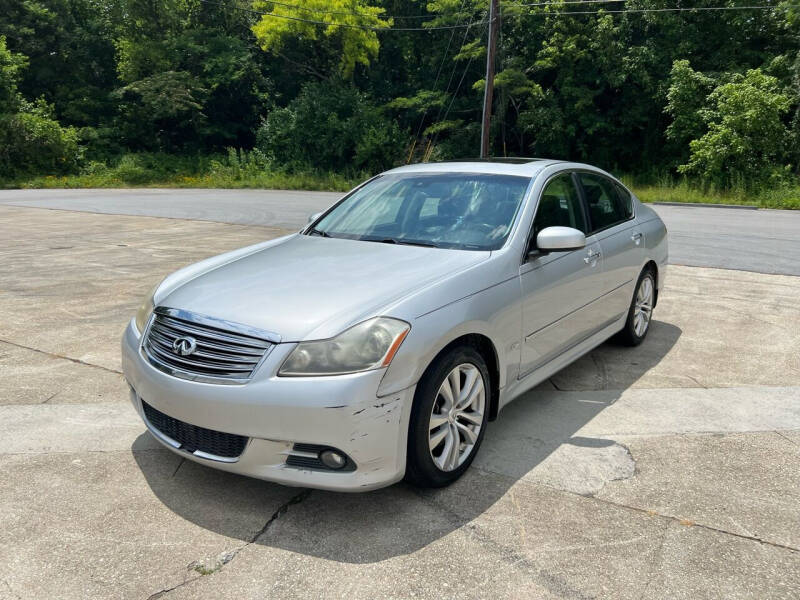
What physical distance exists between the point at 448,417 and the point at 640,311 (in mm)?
3013

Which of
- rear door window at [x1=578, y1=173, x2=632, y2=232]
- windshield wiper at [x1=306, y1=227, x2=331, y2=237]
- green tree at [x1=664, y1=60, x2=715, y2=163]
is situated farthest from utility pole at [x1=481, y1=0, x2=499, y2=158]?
windshield wiper at [x1=306, y1=227, x2=331, y2=237]

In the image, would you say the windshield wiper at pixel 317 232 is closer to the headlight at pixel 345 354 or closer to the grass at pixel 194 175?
the headlight at pixel 345 354

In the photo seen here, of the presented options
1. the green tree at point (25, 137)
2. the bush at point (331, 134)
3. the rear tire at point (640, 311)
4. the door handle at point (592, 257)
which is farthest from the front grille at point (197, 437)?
the green tree at point (25, 137)

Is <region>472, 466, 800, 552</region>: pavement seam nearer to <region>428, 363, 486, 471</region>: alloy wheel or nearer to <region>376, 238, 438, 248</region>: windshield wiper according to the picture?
<region>428, 363, 486, 471</region>: alloy wheel

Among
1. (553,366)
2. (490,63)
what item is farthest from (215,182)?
(553,366)

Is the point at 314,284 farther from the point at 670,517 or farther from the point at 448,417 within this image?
the point at 670,517

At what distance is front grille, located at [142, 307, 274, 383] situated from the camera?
113 inches

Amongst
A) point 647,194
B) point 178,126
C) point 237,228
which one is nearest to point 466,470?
point 237,228

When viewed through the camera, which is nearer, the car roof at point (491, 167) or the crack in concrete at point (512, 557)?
the crack in concrete at point (512, 557)

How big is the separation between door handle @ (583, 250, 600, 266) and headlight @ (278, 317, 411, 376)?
2.02 metres

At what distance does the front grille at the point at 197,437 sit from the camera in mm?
2921

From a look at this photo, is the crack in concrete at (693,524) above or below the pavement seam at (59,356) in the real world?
above

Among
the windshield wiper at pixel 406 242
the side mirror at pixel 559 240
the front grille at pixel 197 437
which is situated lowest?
the front grille at pixel 197 437

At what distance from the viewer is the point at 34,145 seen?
35469 mm
